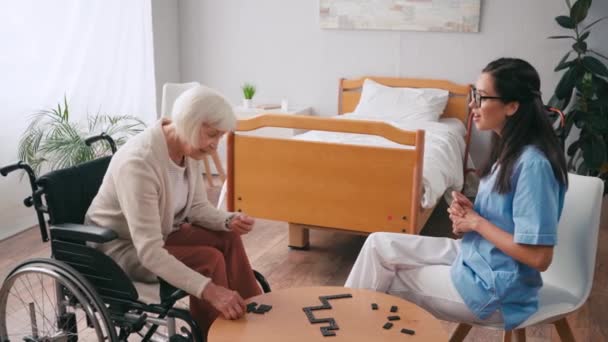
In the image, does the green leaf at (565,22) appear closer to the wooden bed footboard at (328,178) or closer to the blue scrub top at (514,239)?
the wooden bed footboard at (328,178)

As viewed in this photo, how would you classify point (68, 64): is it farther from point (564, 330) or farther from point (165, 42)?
point (564, 330)

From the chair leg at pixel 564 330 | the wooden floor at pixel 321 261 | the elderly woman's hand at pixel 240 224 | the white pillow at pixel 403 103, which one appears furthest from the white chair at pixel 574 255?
the white pillow at pixel 403 103

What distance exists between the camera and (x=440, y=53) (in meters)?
4.57

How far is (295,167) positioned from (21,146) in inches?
65.6

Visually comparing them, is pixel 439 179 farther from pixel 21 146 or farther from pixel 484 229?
pixel 21 146

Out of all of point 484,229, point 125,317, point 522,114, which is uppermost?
point 522,114

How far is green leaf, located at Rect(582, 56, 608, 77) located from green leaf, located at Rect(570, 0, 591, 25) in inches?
9.6

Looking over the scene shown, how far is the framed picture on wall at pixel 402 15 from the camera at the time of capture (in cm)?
443

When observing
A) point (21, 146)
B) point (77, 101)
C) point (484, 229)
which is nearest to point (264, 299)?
point (484, 229)

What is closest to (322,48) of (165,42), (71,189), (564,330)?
(165,42)

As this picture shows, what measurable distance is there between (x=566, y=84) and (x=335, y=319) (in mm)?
2950

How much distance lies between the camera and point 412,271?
1.98m

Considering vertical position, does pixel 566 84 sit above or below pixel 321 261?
above

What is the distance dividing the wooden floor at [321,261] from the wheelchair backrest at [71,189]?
3.84 ft
